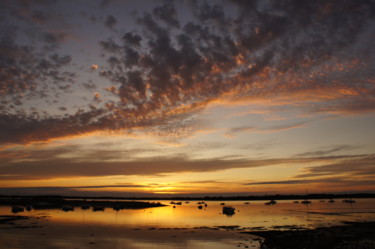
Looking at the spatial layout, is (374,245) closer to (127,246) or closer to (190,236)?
(190,236)

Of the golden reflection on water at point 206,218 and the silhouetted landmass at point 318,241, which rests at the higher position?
the silhouetted landmass at point 318,241

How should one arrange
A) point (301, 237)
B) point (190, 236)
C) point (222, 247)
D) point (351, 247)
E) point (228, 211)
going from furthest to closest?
point (228, 211) → point (190, 236) → point (301, 237) → point (222, 247) → point (351, 247)

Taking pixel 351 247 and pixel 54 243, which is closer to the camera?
pixel 351 247

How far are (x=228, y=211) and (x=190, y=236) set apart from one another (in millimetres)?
46483

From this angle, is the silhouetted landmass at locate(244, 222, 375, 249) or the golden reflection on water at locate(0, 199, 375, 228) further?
the golden reflection on water at locate(0, 199, 375, 228)

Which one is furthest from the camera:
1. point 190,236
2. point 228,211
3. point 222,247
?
point 228,211

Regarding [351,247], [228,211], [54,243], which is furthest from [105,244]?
[228,211]

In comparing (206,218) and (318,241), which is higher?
(318,241)

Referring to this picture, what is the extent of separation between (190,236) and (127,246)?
995cm

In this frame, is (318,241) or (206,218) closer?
(318,241)

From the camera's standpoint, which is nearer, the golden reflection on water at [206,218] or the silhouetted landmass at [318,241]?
the silhouetted landmass at [318,241]

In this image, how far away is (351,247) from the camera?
91.1 feet

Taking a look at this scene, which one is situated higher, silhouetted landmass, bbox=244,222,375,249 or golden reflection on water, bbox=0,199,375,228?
silhouetted landmass, bbox=244,222,375,249

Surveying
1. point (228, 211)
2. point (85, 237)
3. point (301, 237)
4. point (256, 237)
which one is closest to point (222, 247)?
point (256, 237)
